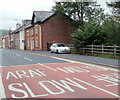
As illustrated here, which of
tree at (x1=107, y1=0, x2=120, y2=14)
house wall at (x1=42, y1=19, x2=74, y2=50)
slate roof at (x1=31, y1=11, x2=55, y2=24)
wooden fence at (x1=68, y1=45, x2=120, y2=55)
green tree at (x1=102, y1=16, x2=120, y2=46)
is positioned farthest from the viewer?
slate roof at (x1=31, y1=11, x2=55, y2=24)

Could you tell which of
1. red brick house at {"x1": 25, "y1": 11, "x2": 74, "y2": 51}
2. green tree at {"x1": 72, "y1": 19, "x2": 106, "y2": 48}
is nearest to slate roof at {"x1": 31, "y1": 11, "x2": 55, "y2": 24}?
red brick house at {"x1": 25, "y1": 11, "x2": 74, "y2": 51}

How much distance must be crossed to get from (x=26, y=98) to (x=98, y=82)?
3.27 m

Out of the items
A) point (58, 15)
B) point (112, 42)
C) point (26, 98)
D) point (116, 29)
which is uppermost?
point (58, 15)

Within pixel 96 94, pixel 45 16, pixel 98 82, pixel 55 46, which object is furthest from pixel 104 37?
pixel 45 16

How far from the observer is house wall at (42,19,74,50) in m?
37.4

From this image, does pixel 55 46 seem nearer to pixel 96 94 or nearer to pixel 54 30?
pixel 54 30

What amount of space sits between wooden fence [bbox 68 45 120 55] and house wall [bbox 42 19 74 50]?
15.6 meters

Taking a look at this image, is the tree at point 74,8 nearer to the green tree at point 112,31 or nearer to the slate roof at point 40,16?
the slate roof at point 40,16

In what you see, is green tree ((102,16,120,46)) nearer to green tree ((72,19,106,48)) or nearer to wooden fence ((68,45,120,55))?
green tree ((72,19,106,48))

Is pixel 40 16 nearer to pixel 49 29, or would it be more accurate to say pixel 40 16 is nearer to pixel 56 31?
pixel 49 29

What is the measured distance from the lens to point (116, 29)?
18.7 meters

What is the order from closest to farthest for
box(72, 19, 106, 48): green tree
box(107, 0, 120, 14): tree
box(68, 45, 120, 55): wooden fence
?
box(68, 45, 120, 55): wooden fence < box(107, 0, 120, 14): tree < box(72, 19, 106, 48): green tree

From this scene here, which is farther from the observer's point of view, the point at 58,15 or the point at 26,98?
the point at 58,15

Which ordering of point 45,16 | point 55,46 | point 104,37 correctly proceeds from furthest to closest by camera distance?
point 45,16 → point 55,46 → point 104,37
